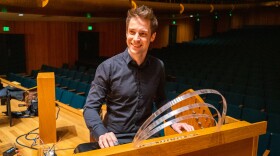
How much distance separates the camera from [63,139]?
193 centimetres

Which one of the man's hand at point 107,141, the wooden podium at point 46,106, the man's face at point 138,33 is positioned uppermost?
the man's face at point 138,33

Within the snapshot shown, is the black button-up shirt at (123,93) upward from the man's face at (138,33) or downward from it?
downward

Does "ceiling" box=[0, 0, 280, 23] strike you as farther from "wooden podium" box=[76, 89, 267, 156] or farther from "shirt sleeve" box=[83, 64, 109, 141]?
"wooden podium" box=[76, 89, 267, 156]

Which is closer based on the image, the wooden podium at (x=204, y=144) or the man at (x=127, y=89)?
the wooden podium at (x=204, y=144)

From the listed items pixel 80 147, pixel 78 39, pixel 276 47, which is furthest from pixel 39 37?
pixel 80 147

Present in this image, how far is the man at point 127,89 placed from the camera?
2.45 feet

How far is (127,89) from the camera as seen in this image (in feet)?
2.62

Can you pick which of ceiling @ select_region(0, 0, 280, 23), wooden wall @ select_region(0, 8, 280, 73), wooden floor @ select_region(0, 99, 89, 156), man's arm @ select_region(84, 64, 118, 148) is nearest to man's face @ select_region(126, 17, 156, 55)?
man's arm @ select_region(84, 64, 118, 148)

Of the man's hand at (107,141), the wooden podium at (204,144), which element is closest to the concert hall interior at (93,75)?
the wooden podium at (204,144)

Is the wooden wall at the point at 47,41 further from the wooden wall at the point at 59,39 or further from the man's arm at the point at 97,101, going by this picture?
the man's arm at the point at 97,101

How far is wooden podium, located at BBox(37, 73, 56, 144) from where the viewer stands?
1.73 m

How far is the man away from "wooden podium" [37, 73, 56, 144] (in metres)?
1.00

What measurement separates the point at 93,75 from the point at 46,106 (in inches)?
101

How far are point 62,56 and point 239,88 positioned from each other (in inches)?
180
